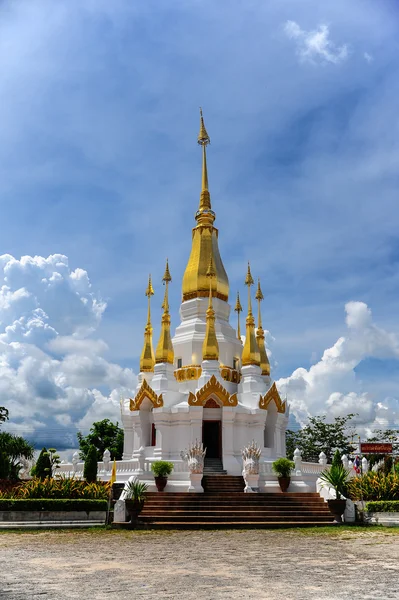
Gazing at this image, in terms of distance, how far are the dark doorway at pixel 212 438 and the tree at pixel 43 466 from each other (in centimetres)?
771

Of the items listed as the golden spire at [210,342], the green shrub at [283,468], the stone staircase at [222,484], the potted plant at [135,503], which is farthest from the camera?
the golden spire at [210,342]

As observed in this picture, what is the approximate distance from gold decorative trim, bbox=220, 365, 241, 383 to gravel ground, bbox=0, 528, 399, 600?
601 inches

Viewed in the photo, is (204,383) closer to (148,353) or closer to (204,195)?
(148,353)

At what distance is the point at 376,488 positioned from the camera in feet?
67.6

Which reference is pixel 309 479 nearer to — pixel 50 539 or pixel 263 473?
pixel 263 473

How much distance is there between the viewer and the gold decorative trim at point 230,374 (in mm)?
32281

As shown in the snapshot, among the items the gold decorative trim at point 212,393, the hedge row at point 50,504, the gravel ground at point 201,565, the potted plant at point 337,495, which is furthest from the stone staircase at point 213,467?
the gravel ground at point 201,565

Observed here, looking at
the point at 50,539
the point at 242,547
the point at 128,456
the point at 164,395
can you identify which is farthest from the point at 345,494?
the point at 128,456

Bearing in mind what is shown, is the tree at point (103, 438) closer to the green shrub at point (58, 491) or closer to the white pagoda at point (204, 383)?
the white pagoda at point (204, 383)

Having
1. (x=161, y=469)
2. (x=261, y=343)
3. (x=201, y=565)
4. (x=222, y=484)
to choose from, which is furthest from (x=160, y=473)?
(x=261, y=343)

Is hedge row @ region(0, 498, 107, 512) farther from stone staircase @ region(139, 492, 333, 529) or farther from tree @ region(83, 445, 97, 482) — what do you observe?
tree @ region(83, 445, 97, 482)

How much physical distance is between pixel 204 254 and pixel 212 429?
10.7 meters

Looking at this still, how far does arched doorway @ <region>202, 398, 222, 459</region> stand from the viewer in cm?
2927

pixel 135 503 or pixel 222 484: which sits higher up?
pixel 222 484
